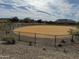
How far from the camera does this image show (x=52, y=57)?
15945mm

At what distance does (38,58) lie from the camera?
1513 centimetres

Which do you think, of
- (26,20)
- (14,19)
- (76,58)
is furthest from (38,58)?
(26,20)

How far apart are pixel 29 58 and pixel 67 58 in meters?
2.70

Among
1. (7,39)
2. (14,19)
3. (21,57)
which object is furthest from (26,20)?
(21,57)

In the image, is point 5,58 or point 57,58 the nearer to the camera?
point 5,58

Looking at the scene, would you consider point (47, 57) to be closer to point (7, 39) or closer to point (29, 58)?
point (29, 58)

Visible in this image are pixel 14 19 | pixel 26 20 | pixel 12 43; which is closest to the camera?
pixel 12 43

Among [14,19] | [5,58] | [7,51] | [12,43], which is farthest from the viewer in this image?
[14,19]

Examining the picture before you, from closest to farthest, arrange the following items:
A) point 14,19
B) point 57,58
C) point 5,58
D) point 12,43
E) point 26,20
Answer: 1. point 5,58
2. point 57,58
3. point 12,43
4. point 14,19
5. point 26,20

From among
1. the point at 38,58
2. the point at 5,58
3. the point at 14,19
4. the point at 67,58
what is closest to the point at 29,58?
the point at 38,58

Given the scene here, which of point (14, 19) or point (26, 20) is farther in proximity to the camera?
point (26, 20)

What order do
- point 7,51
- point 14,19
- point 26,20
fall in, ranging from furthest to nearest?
point 26,20 → point 14,19 → point 7,51

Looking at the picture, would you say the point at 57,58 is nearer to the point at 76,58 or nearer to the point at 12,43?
the point at 76,58

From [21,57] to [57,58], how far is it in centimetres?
239
